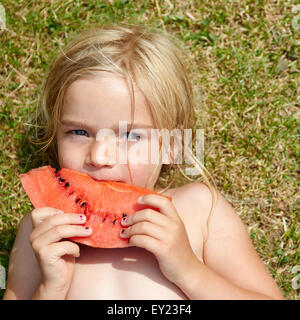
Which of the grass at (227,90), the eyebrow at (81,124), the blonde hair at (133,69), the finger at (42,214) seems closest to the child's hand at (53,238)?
the finger at (42,214)

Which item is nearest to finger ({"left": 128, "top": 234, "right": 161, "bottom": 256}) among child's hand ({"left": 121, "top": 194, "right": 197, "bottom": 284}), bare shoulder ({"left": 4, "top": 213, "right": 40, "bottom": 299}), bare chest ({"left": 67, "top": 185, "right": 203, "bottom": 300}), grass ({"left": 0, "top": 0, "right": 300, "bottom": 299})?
child's hand ({"left": 121, "top": 194, "right": 197, "bottom": 284})

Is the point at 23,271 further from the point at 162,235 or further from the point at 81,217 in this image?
the point at 162,235

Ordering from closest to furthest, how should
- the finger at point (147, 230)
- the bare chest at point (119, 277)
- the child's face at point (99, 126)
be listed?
the finger at point (147, 230) < the child's face at point (99, 126) < the bare chest at point (119, 277)

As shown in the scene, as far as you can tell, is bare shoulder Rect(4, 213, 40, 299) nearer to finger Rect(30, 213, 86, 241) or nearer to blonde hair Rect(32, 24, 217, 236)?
finger Rect(30, 213, 86, 241)

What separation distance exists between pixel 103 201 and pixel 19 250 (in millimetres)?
876

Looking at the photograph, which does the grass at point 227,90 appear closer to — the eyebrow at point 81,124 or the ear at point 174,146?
the ear at point 174,146

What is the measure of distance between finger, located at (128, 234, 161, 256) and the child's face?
412 mm

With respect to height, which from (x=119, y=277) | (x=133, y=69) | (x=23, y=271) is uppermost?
(x=133, y=69)

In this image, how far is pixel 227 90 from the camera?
3797mm

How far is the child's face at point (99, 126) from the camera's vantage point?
99.3 inches

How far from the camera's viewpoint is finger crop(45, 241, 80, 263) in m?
2.46

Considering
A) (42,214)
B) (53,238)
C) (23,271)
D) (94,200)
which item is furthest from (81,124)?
(23,271)

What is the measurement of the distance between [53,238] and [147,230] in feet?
1.75

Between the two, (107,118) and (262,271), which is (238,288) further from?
(107,118)
